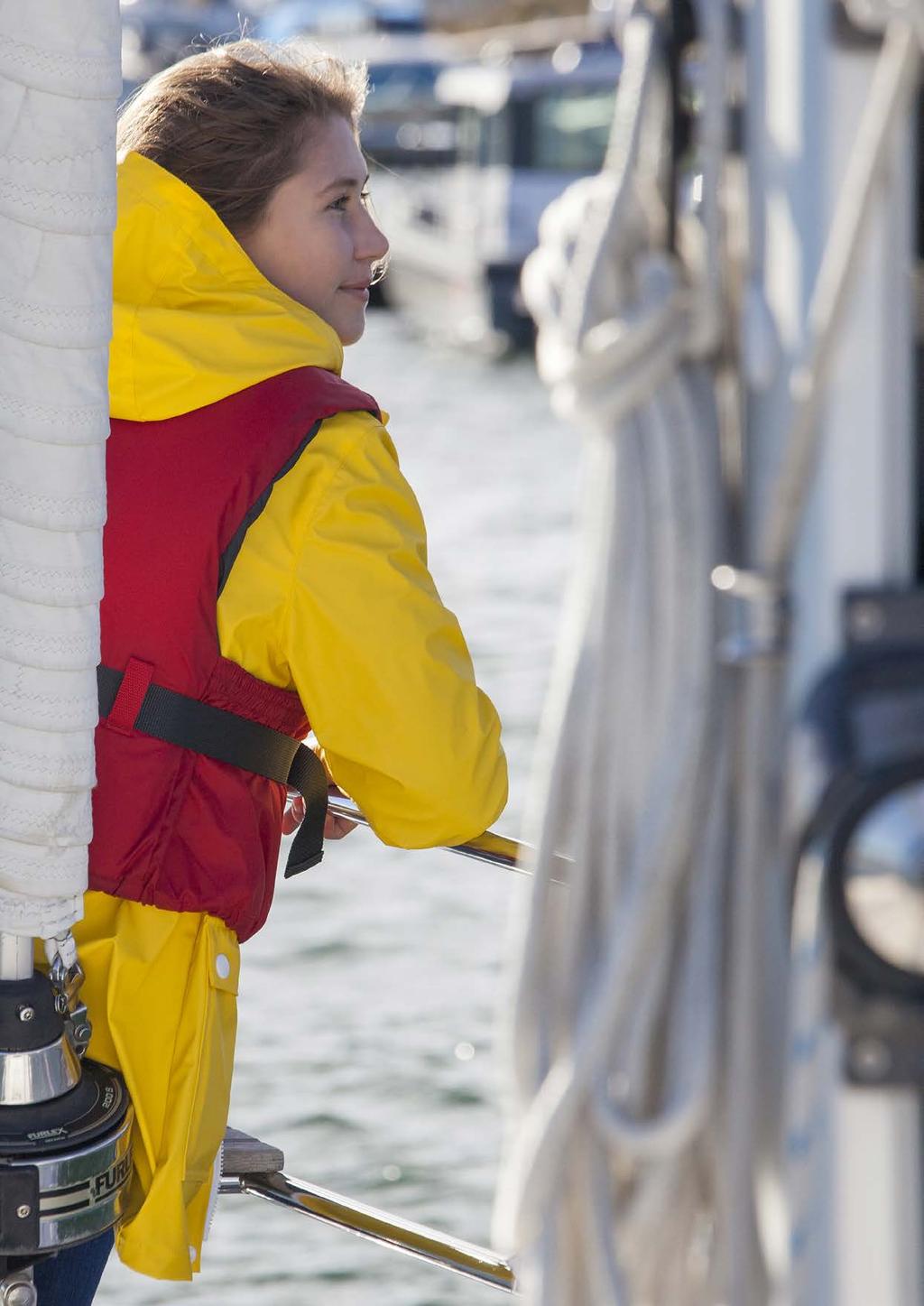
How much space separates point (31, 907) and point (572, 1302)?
1.73ft

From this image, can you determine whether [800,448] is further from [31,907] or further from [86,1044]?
[86,1044]

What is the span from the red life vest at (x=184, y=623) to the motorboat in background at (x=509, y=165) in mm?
15374

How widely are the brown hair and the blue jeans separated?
0.82 m

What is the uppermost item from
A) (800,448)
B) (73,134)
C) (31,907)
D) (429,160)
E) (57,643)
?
(429,160)

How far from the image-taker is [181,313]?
5.40 ft

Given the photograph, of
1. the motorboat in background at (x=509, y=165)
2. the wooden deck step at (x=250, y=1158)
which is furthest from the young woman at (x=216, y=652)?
the motorboat in background at (x=509, y=165)

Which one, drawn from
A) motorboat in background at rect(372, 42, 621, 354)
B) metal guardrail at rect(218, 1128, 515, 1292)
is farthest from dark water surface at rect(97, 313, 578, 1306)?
motorboat in background at rect(372, 42, 621, 354)

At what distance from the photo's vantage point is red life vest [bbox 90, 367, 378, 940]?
5.30 ft

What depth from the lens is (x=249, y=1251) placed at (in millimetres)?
3955

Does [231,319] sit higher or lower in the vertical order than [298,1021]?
higher

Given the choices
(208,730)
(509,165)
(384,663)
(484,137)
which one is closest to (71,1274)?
(208,730)

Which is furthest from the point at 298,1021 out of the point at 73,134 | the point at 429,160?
the point at 429,160

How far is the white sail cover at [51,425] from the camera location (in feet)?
4.30

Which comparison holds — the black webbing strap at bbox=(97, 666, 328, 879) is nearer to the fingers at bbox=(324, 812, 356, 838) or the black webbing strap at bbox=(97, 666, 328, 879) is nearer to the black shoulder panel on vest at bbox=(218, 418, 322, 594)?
the black shoulder panel on vest at bbox=(218, 418, 322, 594)
